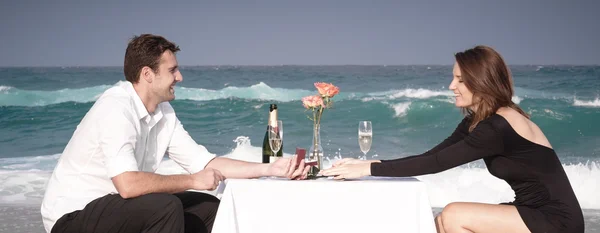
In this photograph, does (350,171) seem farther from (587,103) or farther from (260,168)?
(587,103)

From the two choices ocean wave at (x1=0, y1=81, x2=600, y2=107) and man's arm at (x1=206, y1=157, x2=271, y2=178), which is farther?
ocean wave at (x1=0, y1=81, x2=600, y2=107)

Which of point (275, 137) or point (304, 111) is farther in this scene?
point (304, 111)

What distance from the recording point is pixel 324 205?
2.77 meters

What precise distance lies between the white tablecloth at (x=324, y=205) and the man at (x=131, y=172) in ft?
0.58

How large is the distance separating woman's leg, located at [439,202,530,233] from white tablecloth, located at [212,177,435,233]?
0.15 m

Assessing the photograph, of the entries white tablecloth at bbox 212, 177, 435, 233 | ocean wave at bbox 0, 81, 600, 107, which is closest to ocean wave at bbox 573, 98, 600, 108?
ocean wave at bbox 0, 81, 600, 107

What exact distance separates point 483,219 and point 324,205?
23.0 inches

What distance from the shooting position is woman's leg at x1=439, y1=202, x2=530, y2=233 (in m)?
2.77

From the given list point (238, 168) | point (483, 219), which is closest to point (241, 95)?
point (238, 168)

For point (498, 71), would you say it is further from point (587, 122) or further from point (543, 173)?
point (587, 122)

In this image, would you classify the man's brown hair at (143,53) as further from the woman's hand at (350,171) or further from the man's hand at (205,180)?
the woman's hand at (350,171)

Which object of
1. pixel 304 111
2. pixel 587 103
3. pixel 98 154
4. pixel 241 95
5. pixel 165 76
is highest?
pixel 165 76

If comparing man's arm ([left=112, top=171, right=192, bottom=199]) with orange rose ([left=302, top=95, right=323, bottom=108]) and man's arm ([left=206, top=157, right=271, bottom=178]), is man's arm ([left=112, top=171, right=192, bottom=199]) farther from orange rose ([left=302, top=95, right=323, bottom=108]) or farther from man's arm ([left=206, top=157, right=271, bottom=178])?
orange rose ([left=302, top=95, right=323, bottom=108])

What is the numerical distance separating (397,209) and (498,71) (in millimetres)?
653
